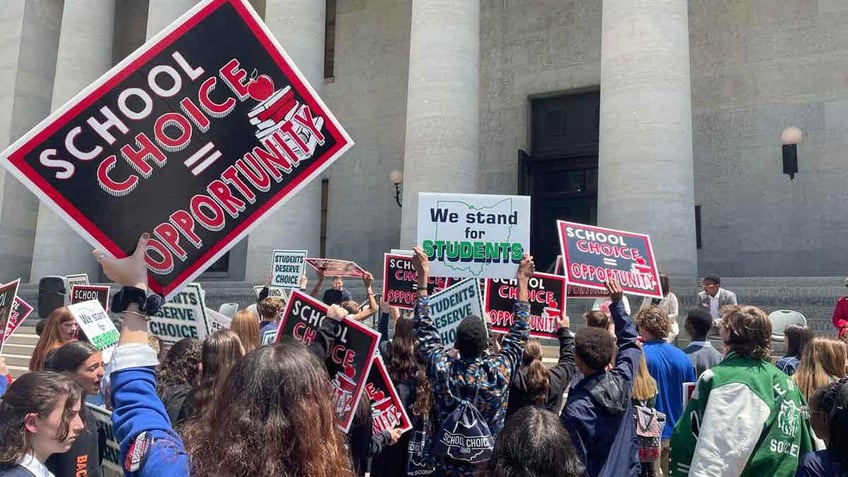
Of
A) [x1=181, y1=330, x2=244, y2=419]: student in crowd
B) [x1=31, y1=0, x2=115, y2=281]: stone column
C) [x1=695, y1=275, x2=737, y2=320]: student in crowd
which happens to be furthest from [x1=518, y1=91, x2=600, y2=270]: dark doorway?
[x1=181, y1=330, x2=244, y2=419]: student in crowd

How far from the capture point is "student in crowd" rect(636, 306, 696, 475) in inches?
210

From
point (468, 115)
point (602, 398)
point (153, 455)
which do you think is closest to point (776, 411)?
point (602, 398)

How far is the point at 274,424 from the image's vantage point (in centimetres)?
174

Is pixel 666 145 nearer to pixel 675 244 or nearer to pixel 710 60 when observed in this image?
pixel 675 244

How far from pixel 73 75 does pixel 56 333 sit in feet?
53.1

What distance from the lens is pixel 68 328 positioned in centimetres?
498

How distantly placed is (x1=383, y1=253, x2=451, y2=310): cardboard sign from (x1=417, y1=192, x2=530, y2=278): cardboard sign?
43.5 inches

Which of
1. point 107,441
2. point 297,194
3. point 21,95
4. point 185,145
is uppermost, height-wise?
point 21,95

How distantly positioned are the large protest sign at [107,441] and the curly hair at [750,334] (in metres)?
3.00

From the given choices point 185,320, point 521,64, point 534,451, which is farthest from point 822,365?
point 521,64

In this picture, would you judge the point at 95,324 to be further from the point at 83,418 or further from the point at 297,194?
the point at 297,194

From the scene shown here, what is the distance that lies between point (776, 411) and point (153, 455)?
9.24ft

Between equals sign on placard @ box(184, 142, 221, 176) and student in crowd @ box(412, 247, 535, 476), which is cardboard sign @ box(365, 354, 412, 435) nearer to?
student in crowd @ box(412, 247, 535, 476)

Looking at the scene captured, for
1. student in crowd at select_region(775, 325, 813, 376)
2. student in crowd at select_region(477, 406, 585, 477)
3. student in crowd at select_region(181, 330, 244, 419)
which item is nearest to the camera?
student in crowd at select_region(477, 406, 585, 477)
